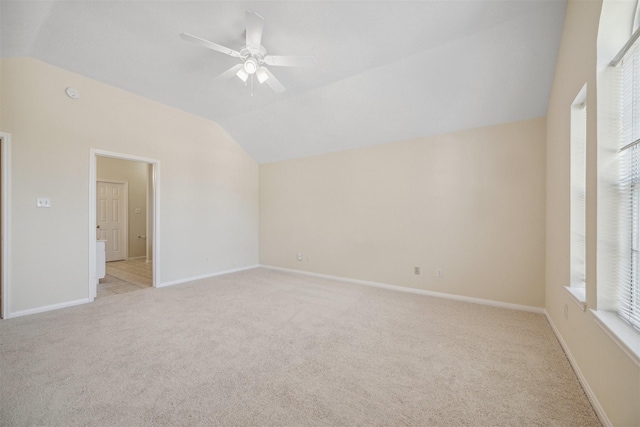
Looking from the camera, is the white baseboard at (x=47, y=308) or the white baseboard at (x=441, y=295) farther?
the white baseboard at (x=441, y=295)

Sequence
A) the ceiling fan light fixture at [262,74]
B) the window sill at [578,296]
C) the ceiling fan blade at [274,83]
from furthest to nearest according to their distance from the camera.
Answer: the ceiling fan blade at [274,83] < the ceiling fan light fixture at [262,74] < the window sill at [578,296]

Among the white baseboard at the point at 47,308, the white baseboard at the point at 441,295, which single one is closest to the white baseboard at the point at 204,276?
Answer: the white baseboard at the point at 47,308

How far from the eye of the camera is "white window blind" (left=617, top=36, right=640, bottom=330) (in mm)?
1394

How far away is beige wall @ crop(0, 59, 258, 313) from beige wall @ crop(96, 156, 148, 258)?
10.1 feet

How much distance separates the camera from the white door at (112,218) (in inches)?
249

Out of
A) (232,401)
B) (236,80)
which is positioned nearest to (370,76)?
(236,80)

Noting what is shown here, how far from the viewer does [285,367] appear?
1.96 m

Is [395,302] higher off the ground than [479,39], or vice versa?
[479,39]

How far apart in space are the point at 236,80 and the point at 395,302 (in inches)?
149

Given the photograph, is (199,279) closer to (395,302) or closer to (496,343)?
(395,302)

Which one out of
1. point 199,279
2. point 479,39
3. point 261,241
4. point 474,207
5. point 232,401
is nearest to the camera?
point 232,401

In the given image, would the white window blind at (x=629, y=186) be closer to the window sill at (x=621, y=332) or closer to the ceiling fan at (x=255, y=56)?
the window sill at (x=621, y=332)

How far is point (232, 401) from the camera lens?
1597 millimetres

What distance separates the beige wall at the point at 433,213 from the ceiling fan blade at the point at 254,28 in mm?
2542
